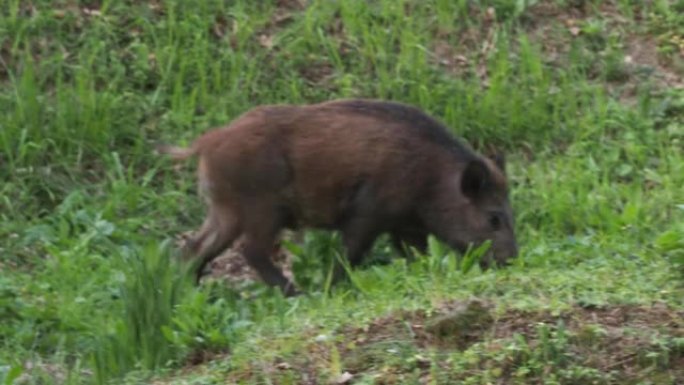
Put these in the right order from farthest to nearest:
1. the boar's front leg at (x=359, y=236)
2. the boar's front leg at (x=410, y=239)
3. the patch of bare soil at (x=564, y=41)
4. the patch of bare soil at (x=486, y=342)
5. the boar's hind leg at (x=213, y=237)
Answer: the patch of bare soil at (x=564, y=41) → the boar's front leg at (x=410, y=239) → the boar's hind leg at (x=213, y=237) → the boar's front leg at (x=359, y=236) → the patch of bare soil at (x=486, y=342)

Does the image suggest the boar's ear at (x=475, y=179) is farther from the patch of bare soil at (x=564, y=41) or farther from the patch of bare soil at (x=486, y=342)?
the patch of bare soil at (x=486, y=342)

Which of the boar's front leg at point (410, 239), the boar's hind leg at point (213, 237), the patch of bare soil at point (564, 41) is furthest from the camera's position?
the patch of bare soil at point (564, 41)

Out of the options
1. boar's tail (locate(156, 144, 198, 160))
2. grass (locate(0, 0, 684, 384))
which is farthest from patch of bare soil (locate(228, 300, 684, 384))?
boar's tail (locate(156, 144, 198, 160))

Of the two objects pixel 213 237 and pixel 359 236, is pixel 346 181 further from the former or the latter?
pixel 213 237

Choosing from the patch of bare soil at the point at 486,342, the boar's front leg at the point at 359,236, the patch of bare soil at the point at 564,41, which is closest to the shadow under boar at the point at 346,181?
the boar's front leg at the point at 359,236

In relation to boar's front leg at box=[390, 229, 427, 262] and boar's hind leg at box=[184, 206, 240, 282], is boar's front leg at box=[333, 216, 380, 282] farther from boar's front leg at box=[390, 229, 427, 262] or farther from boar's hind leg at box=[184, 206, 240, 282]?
boar's hind leg at box=[184, 206, 240, 282]

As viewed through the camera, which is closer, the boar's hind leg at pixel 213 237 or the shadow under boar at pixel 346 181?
the shadow under boar at pixel 346 181

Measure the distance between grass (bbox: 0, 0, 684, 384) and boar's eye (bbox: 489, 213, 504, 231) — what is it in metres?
0.25

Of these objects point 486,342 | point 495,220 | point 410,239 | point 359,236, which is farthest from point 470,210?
point 486,342

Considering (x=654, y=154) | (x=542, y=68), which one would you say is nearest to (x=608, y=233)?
(x=654, y=154)

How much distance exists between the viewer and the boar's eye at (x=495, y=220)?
9406 millimetres

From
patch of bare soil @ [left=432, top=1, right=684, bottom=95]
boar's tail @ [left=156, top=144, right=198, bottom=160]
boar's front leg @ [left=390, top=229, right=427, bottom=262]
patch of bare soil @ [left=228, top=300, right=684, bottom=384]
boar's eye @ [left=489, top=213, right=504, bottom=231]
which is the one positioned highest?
patch of bare soil @ [left=432, top=1, right=684, bottom=95]

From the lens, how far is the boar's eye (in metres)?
9.41

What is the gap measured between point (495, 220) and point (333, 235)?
93cm
